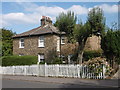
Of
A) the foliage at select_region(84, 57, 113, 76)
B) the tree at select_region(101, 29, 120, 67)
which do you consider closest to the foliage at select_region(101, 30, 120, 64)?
the tree at select_region(101, 29, 120, 67)

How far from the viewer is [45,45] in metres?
23.6

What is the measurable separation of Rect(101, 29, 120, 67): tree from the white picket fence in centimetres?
248

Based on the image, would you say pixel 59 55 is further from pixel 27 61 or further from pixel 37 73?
pixel 37 73

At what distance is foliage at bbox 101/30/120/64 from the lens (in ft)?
46.0

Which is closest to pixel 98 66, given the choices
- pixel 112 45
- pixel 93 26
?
pixel 112 45

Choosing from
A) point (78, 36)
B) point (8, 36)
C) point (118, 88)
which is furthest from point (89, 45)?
point (8, 36)

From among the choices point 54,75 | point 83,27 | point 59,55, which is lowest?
point 54,75

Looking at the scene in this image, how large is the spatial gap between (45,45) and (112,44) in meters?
11.7

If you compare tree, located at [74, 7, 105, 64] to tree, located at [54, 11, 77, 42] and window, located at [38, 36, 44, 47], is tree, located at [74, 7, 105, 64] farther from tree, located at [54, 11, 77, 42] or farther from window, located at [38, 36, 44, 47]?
window, located at [38, 36, 44, 47]

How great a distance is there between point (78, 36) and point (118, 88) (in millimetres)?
7494

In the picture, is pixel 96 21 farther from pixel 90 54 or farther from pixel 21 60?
pixel 21 60

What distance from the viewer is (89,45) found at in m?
22.7

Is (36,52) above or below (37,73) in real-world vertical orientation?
above

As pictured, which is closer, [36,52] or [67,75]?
[67,75]
